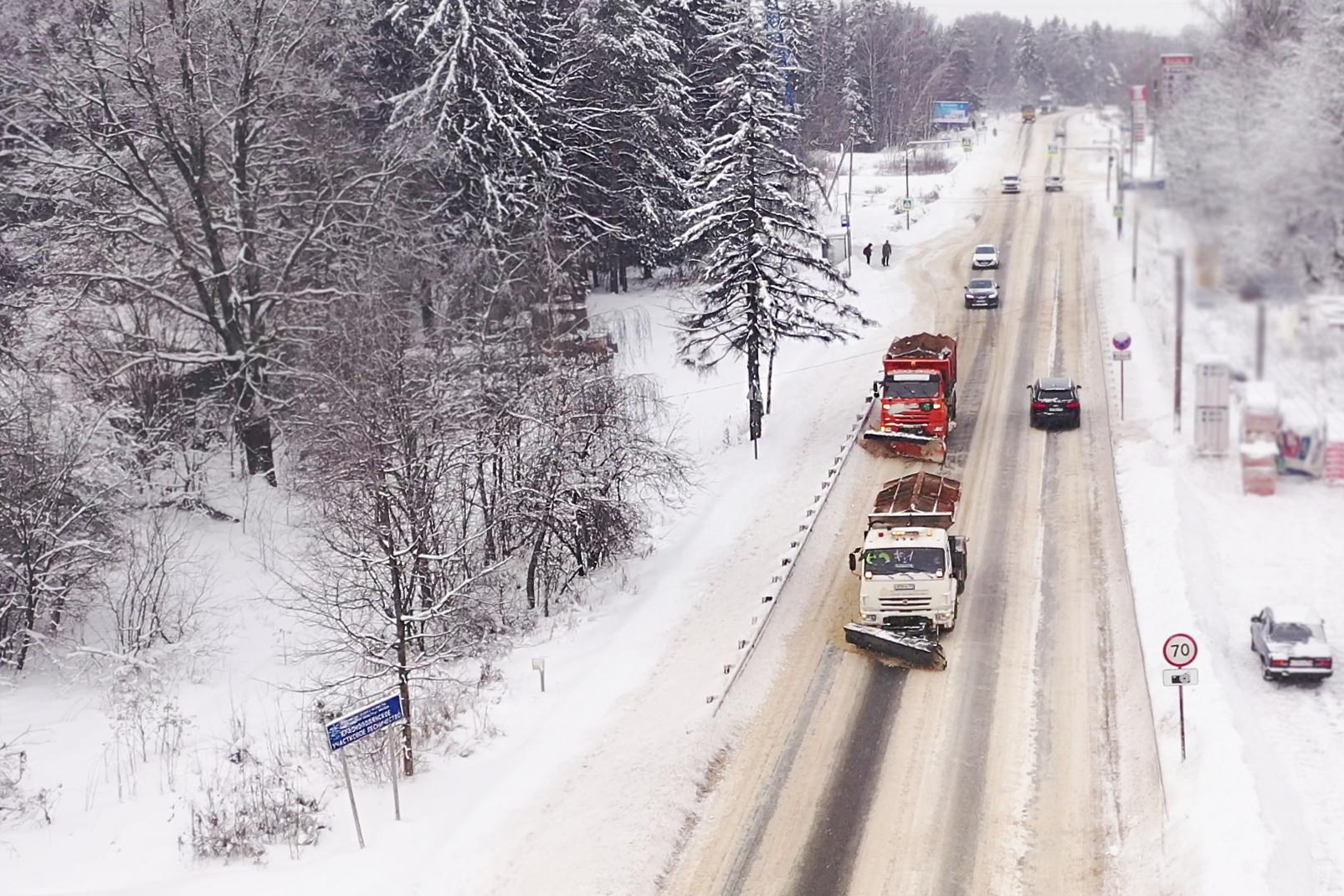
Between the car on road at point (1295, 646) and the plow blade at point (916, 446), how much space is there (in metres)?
14.0

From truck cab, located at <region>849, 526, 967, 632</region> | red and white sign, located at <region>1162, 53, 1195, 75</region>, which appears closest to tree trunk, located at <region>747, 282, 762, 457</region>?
truck cab, located at <region>849, 526, 967, 632</region>

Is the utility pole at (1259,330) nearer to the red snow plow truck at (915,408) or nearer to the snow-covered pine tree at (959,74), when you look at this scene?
the snow-covered pine tree at (959,74)

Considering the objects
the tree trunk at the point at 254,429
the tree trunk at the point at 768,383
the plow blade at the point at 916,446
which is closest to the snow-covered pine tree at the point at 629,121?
the tree trunk at the point at 768,383

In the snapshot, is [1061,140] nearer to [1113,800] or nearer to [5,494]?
[1113,800]

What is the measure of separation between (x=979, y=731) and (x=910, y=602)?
365 centimetres

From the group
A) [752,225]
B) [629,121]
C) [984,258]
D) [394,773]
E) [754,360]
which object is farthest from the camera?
A: [984,258]

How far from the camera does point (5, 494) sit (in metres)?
26.4

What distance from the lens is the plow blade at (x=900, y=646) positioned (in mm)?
22125

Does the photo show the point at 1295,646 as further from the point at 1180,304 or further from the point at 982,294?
the point at 982,294

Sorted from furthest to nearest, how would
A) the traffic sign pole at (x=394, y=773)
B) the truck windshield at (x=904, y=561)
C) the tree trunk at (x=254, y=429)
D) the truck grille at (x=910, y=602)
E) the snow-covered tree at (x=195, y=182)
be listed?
the tree trunk at (x=254, y=429), the snow-covered tree at (x=195, y=182), the truck windshield at (x=904, y=561), the truck grille at (x=910, y=602), the traffic sign pole at (x=394, y=773)

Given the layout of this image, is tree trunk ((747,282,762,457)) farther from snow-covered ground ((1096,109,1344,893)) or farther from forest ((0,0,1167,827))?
snow-covered ground ((1096,109,1344,893))

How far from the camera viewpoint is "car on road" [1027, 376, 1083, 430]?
118 ft

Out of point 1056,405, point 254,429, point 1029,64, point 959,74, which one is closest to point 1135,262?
point 1029,64

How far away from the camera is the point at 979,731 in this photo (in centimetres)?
1983
